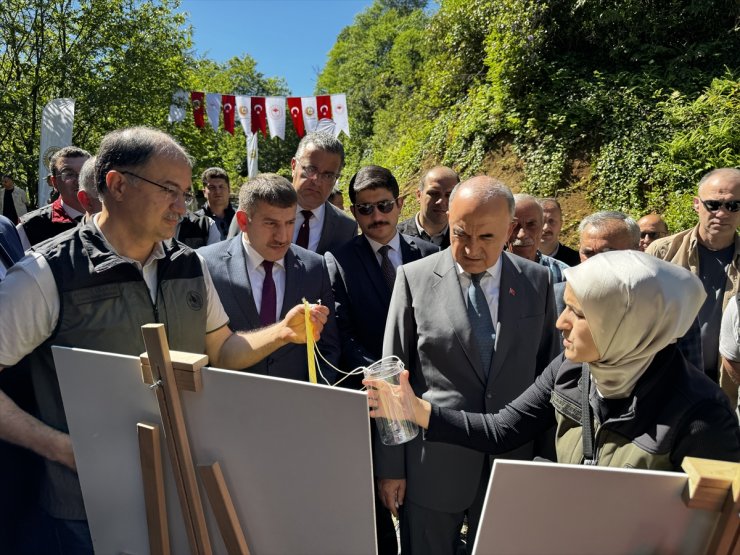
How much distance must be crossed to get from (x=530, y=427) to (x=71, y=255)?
1744 mm

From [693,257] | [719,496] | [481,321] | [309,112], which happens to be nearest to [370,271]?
[481,321]

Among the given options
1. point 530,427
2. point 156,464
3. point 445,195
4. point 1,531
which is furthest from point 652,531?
point 445,195

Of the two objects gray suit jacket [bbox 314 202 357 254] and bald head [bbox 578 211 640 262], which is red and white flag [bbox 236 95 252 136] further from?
bald head [bbox 578 211 640 262]

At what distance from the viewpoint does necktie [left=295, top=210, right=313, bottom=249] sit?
3.62 m

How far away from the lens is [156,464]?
4.58ft

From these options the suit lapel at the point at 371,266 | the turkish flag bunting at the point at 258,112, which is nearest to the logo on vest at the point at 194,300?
the suit lapel at the point at 371,266

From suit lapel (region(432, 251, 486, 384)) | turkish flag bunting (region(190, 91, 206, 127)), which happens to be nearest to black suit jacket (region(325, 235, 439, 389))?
suit lapel (region(432, 251, 486, 384))

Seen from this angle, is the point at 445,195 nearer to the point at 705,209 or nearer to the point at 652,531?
the point at 705,209

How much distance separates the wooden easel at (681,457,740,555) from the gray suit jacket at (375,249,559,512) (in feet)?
4.01

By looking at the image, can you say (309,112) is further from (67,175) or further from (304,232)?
(304,232)

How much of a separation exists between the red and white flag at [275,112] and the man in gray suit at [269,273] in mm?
11640

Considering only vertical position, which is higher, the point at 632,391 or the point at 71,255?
the point at 71,255

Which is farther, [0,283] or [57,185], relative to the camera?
[57,185]

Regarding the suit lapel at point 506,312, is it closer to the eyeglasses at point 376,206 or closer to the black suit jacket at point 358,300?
the black suit jacket at point 358,300
